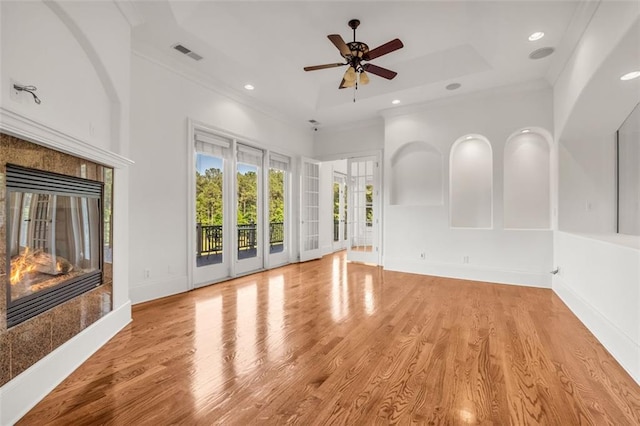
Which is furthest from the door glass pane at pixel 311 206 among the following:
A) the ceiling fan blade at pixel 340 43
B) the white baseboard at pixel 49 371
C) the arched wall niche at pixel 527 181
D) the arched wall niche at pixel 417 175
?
the white baseboard at pixel 49 371

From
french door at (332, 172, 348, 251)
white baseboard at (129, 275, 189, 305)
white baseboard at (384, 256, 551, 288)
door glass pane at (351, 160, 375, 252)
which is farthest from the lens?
french door at (332, 172, 348, 251)

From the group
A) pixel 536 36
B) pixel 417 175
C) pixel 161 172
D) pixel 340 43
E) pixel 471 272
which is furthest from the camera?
pixel 417 175

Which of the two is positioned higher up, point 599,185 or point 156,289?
point 599,185

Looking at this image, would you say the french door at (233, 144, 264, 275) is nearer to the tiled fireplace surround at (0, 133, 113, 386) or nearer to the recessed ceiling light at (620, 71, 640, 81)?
the tiled fireplace surround at (0, 133, 113, 386)

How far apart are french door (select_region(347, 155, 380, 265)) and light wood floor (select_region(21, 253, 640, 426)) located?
2.75m

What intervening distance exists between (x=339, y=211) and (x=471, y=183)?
4186 millimetres

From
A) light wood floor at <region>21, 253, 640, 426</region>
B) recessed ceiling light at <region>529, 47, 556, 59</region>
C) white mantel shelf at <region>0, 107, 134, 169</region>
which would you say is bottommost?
light wood floor at <region>21, 253, 640, 426</region>

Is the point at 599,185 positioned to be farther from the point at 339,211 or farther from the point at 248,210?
the point at 339,211

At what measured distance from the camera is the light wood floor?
5.43 ft

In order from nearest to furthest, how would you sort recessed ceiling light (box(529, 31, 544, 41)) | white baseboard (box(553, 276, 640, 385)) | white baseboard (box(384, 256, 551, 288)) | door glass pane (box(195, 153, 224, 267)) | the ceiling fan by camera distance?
white baseboard (box(553, 276, 640, 385))
the ceiling fan
recessed ceiling light (box(529, 31, 544, 41))
white baseboard (box(384, 256, 551, 288))
door glass pane (box(195, 153, 224, 267))

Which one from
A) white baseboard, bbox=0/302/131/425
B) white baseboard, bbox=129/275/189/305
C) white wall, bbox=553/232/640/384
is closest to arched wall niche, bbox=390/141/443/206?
white wall, bbox=553/232/640/384

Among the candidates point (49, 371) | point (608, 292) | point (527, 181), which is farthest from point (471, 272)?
point (49, 371)

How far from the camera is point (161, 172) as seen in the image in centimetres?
392

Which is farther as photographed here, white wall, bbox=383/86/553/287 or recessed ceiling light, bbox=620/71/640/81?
white wall, bbox=383/86/553/287
